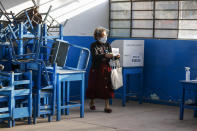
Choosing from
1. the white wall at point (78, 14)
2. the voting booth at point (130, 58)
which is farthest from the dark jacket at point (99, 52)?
the white wall at point (78, 14)

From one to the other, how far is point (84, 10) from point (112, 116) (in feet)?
10.9

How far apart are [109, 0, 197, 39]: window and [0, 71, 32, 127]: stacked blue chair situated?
4.70 metres

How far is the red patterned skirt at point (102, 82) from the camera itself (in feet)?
23.5

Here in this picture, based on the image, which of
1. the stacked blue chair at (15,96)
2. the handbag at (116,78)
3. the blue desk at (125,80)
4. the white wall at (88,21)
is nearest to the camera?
the stacked blue chair at (15,96)

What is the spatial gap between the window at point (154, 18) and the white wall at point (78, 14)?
0.45m

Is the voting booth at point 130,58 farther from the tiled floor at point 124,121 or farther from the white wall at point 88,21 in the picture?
the white wall at point 88,21

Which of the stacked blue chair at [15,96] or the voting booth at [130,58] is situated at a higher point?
the voting booth at [130,58]

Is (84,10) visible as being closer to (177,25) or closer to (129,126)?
(177,25)

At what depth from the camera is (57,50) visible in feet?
20.4

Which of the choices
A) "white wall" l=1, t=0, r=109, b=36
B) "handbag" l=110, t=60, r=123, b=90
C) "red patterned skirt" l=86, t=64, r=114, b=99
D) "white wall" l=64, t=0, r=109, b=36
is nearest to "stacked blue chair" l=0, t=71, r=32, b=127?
"red patterned skirt" l=86, t=64, r=114, b=99

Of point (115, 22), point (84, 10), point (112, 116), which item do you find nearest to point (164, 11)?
Result: point (115, 22)

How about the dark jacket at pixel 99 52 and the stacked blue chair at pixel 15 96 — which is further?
the dark jacket at pixel 99 52

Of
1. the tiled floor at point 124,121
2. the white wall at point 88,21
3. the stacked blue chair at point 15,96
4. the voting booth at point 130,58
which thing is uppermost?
the white wall at point 88,21

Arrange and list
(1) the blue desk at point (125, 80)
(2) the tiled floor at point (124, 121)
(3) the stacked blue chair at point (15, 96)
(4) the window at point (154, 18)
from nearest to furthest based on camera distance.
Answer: (3) the stacked blue chair at point (15, 96) → (2) the tiled floor at point (124, 121) → (1) the blue desk at point (125, 80) → (4) the window at point (154, 18)
